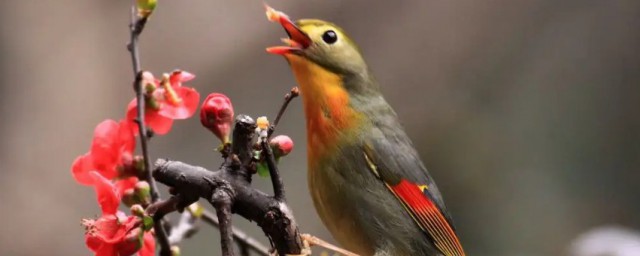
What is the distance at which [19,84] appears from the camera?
361 cm

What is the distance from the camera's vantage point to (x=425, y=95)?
3453mm

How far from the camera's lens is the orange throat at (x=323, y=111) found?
54.6 inches

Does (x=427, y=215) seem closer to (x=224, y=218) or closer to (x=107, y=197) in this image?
(x=107, y=197)

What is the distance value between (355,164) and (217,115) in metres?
0.49

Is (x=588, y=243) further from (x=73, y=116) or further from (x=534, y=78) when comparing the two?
(x=73, y=116)

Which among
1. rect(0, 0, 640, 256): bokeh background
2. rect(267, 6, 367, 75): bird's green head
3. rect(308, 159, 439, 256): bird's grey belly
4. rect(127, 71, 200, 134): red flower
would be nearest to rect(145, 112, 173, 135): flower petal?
rect(127, 71, 200, 134): red flower

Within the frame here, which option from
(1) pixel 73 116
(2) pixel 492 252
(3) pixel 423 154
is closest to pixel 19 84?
(1) pixel 73 116

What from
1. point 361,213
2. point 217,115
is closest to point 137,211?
point 217,115

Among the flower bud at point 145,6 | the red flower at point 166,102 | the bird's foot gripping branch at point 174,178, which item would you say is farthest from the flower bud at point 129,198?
the flower bud at point 145,6

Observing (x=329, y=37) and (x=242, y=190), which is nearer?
(x=242, y=190)

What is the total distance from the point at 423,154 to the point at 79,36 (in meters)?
1.55

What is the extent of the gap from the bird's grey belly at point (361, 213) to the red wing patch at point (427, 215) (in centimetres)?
2

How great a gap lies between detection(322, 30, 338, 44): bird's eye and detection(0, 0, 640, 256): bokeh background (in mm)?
1701

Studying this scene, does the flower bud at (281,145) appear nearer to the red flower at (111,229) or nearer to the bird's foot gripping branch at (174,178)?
the bird's foot gripping branch at (174,178)
